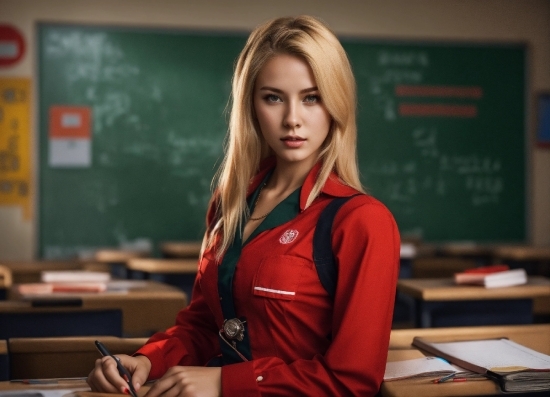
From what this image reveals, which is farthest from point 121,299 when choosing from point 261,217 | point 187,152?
point 187,152

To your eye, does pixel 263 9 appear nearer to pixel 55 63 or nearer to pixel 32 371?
pixel 55 63

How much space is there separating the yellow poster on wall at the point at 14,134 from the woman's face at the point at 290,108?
4581mm

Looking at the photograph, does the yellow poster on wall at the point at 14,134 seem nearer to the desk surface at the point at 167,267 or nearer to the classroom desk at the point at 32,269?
the classroom desk at the point at 32,269

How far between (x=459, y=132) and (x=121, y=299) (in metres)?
4.39

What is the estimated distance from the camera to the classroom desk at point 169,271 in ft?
13.3

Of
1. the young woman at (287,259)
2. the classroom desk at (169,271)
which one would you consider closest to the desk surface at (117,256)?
the classroom desk at (169,271)

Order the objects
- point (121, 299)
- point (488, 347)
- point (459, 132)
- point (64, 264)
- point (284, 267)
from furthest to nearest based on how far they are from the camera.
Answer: point (459, 132) → point (64, 264) → point (121, 299) → point (488, 347) → point (284, 267)

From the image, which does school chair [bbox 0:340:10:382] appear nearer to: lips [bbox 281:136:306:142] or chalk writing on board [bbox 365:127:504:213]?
lips [bbox 281:136:306:142]

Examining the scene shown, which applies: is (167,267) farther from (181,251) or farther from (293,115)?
(293,115)

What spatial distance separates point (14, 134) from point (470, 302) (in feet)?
12.7

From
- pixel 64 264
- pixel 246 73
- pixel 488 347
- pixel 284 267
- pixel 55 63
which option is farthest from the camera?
pixel 55 63

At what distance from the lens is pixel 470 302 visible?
3.32 meters

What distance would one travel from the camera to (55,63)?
5.93 meters

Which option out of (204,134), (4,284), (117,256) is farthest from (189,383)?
(204,134)
